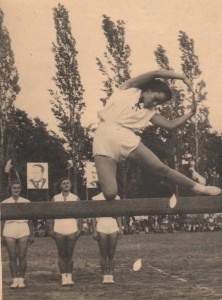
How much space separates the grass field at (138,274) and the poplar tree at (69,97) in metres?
0.56

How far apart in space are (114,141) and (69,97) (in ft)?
2.79

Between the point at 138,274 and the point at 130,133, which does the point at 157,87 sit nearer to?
the point at 130,133

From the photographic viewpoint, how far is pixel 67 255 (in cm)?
287

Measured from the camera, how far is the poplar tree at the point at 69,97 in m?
2.80

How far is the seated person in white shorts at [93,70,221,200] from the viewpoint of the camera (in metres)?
2.23

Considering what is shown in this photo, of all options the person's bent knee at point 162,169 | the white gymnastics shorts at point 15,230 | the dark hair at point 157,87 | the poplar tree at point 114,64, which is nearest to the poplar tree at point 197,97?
the poplar tree at point 114,64

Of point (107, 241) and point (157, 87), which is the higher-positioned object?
point (157, 87)

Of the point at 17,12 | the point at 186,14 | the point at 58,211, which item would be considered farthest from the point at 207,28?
the point at 58,211

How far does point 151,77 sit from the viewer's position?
→ 2242mm

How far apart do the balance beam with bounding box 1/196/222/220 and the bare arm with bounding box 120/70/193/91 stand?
17.9 inches

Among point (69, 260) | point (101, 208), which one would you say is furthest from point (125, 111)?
point (69, 260)

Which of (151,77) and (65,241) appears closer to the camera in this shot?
(151,77)

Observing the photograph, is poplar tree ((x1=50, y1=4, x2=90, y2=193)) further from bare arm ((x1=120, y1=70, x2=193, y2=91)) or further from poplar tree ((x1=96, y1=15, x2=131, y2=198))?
bare arm ((x1=120, y1=70, x2=193, y2=91))

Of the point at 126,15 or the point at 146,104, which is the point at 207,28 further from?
the point at 146,104
